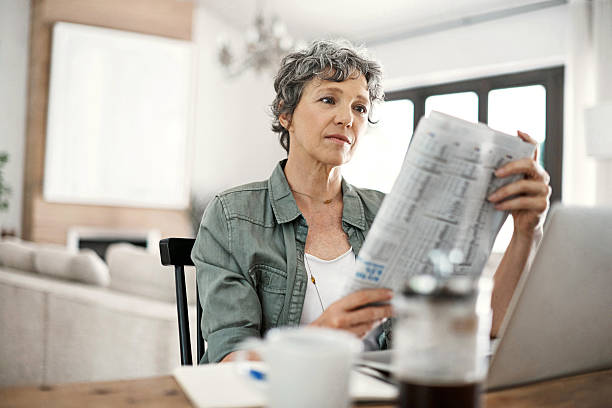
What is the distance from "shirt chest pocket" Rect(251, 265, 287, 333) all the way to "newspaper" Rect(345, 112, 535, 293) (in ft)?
1.32

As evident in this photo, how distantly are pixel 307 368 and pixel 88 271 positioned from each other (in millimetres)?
2337

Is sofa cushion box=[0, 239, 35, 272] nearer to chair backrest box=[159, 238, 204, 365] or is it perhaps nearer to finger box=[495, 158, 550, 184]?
chair backrest box=[159, 238, 204, 365]

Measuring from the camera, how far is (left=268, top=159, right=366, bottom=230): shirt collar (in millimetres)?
1221

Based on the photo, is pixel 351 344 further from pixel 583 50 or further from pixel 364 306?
pixel 583 50

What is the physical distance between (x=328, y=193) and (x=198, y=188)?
5664 mm

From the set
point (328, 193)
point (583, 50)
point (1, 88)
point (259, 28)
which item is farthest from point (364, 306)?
point (1, 88)

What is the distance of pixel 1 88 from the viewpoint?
19.5ft

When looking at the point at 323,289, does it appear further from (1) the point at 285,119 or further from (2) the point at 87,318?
(2) the point at 87,318

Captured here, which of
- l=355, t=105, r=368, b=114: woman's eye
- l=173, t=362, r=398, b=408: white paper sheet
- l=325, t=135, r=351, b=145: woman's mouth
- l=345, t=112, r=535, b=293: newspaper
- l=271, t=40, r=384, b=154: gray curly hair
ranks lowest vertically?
l=173, t=362, r=398, b=408: white paper sheet

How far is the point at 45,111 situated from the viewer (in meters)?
5.99

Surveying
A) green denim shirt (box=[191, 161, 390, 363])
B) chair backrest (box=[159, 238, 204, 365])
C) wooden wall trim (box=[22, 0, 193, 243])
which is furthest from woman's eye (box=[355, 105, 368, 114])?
wooden wall trim (box=[22, 0, 193, 243])

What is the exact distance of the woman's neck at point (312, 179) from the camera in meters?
1.34

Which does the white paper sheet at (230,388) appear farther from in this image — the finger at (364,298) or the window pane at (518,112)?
the window pane at (518,112)

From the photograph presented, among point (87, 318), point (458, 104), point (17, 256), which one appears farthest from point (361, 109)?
point (458, 104)
